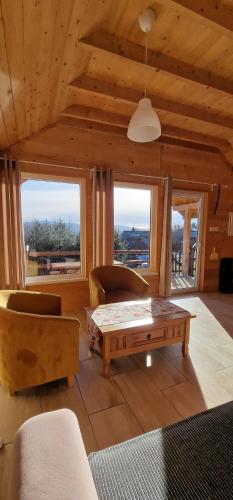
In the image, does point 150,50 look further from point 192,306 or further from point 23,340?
point 192,306

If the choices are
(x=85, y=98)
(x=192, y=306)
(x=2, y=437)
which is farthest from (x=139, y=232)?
(x=2, y=437)

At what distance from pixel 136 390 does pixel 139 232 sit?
2.89m

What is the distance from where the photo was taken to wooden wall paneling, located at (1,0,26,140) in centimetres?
122

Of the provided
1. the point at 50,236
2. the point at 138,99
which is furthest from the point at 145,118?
the point at 50,236

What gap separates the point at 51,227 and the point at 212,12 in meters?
2.98

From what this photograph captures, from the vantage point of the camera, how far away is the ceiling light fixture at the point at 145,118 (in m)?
1.70

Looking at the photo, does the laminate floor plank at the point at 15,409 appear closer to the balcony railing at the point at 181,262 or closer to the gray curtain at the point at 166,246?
the gray curtain at the point at 166,246

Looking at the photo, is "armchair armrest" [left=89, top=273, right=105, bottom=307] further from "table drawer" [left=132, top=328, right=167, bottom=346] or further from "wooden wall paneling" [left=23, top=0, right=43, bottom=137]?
"wooden wall paneling" [left=23, top=0, right=43, bottom=137]

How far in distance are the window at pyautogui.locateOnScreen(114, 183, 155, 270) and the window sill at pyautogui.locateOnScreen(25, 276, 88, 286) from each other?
800mm

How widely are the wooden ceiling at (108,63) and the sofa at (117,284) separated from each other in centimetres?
205

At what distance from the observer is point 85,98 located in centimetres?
Answer: 291

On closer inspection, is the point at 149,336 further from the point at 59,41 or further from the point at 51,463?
the point at 59,41

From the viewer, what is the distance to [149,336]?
210 centimetres

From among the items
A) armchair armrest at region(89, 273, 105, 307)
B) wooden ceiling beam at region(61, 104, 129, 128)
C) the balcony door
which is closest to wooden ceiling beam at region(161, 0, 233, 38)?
wooden ceiling beam at region(61, 104, 129, 128)
